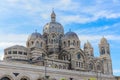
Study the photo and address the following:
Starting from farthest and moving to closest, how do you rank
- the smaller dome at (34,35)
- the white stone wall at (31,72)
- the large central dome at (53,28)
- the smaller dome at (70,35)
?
the large central dome at (53,28), the smaller dome at (70,35), the smaller dome at (34,35), the white stone wall at (31,72)

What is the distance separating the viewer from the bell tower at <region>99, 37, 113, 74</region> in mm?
81062

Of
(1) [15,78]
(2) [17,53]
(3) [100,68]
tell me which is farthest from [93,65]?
(1) [15,78]

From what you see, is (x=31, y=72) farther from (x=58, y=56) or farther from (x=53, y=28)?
(x=53, y=28)

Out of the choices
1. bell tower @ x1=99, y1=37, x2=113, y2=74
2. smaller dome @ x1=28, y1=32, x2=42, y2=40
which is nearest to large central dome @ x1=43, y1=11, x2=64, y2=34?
smaller dome @ x1=28, y1=32, x2=42, y2=40

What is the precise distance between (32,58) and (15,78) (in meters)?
19.2

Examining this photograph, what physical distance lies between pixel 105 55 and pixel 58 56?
64.7ft

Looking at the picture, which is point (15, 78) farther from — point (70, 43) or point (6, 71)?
point (70, 43)

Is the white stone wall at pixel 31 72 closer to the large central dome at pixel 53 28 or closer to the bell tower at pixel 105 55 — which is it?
the large central dome at pixel 53 28

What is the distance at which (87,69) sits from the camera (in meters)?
70.4

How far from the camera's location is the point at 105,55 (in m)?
82.0

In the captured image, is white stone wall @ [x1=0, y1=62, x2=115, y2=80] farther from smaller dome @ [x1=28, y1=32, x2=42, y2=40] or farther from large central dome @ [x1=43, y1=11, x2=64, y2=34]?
large central dome @ [x1=43, y1=11, x2=64, y2=34]

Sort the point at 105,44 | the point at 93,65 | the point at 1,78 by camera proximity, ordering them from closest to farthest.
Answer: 1. the point at 1,78
2. the point at 93,65
3. the point at 105,44

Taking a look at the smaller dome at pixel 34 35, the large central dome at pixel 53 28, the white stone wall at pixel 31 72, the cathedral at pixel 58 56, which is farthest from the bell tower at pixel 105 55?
the smaller dome at pixel 34 35

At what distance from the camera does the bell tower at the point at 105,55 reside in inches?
3191
